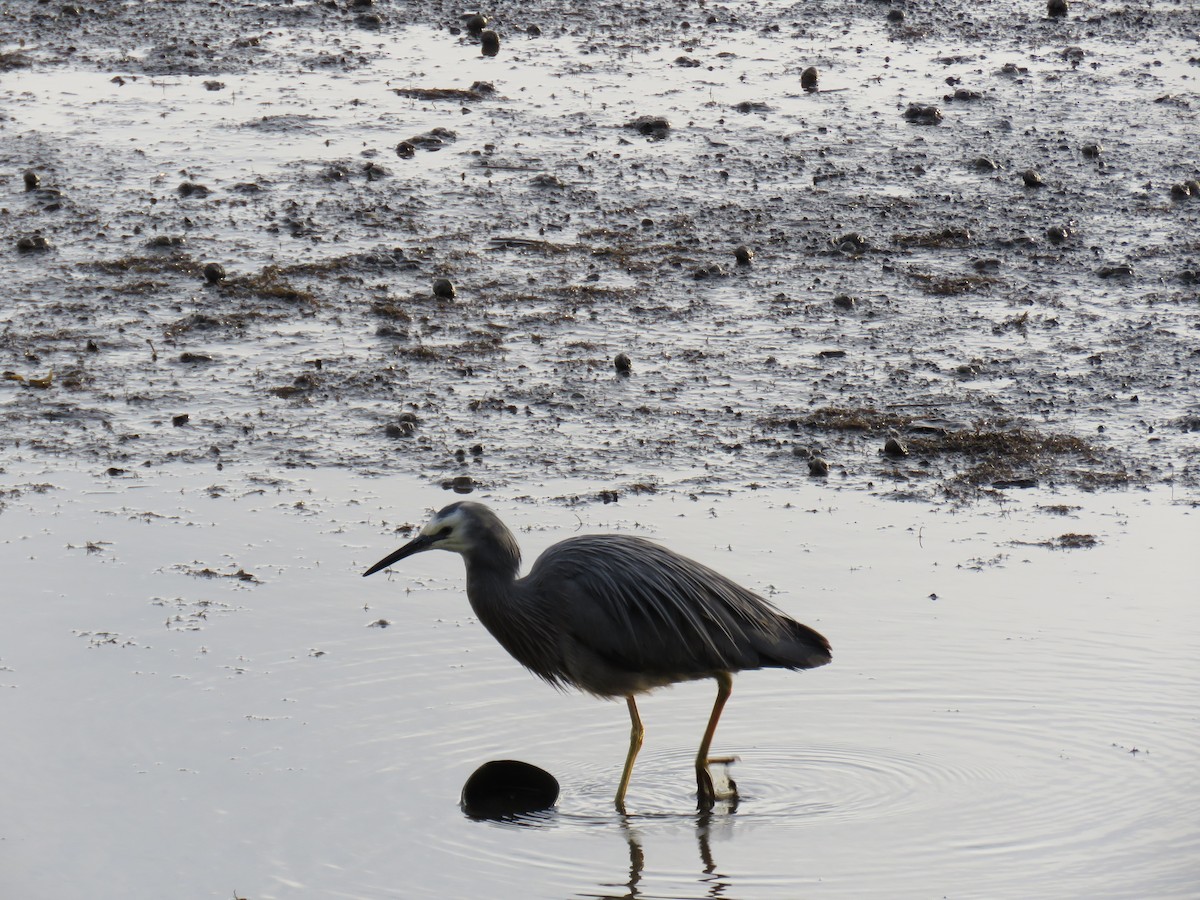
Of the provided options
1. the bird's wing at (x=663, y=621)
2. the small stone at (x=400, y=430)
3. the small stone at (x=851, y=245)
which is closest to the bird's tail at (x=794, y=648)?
the bird's wing at (x=663, y=621)

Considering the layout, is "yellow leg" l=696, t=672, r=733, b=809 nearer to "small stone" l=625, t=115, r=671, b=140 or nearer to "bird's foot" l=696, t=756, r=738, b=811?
"bird's foot" l=696, t=756, r=738, b=811

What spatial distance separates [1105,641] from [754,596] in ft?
4.73

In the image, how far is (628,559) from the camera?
6031 millimetres

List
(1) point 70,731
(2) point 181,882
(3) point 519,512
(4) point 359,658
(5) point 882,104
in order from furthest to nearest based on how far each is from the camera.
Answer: (5) point 882,104
(3) point 519,512
(4) point 359,658
(1) point 70,731
(2) point 181,882

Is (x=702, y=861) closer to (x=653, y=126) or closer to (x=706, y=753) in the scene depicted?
(x=706, y=753)

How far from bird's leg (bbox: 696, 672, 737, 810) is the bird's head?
90cm

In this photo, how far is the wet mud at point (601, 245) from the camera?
841cm

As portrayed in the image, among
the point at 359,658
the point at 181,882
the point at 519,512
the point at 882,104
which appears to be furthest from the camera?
the point at 882,104

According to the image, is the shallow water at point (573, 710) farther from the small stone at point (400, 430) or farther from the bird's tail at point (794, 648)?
the small stone at point (400, 430)

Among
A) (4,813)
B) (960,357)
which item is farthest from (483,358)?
(4,813)

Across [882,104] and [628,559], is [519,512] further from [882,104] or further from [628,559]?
[882,104]

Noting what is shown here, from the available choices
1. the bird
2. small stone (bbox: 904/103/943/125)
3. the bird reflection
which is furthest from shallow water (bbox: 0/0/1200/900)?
the bird

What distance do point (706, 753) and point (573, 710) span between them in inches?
28.4

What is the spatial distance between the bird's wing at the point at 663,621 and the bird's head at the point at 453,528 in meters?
0.28
